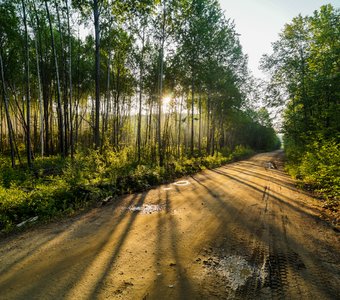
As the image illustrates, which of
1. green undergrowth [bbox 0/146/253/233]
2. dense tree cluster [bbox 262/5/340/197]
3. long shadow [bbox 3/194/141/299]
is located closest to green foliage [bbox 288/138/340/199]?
dense tree cluster [bbox 262/5/340/197]

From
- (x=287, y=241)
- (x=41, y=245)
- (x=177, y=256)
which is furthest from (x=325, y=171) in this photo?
(x=41, y=245)

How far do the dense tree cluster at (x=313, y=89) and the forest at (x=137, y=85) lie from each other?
0.07 meters

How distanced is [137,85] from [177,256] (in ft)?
67.3

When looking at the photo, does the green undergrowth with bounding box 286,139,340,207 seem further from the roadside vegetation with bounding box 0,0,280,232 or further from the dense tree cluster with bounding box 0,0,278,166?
the roadside vegetation with bounding box 0,0,280,232

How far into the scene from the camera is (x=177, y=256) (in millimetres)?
3027

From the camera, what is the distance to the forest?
7.29 m

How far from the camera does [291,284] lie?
244 centimetres

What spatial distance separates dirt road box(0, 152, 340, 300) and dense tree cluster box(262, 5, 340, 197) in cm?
332

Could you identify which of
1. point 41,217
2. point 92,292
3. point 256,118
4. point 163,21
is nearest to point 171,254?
point 92,292

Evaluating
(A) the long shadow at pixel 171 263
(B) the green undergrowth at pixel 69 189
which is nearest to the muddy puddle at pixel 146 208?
(A) the long shadow at pixel 171 263

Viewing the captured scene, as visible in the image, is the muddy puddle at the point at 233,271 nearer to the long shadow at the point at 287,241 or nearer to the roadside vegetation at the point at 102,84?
the long shadow at the point at 287,241

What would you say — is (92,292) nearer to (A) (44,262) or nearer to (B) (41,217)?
(A) (44,262)

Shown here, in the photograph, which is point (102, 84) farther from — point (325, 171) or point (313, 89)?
point (325, 171)

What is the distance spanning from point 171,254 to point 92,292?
4.01 ft
